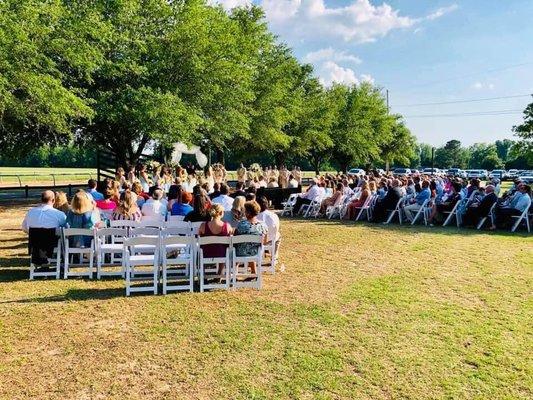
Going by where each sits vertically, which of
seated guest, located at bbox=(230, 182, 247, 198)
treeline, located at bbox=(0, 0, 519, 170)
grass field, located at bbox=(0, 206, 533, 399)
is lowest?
grass field, located at bbox=(0, 206, 533, 399)

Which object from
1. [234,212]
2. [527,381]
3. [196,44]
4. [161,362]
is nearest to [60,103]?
[196,44]

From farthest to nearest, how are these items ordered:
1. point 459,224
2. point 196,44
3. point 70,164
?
1. point 70,164
2. point 196,44
3. point 459,224

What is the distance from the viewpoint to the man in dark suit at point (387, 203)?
52.6ft

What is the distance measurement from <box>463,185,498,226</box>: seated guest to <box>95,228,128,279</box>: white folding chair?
35.7 ft

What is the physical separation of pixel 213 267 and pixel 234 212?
1106 mm

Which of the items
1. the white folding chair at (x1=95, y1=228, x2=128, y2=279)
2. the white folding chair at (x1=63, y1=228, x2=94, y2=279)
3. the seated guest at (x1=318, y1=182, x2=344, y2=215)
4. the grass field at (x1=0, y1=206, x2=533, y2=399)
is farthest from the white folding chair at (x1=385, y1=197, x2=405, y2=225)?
the white folding chair at (x1=63, y1=228, x2=94, y2=279)

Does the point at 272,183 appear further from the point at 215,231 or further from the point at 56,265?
the point at 56,265

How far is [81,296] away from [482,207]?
1222cm

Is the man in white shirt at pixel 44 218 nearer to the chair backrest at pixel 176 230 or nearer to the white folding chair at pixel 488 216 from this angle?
the chair backrest at pixel 176 230

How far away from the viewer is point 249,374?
15.3 feet

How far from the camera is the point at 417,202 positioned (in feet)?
52.5

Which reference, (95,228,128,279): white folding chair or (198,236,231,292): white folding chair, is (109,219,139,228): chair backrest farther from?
(198,236,231,292): white folding chair

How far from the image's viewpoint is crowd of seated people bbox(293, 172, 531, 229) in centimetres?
1484

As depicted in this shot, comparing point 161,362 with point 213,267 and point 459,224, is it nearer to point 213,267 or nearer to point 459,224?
point 213,267
